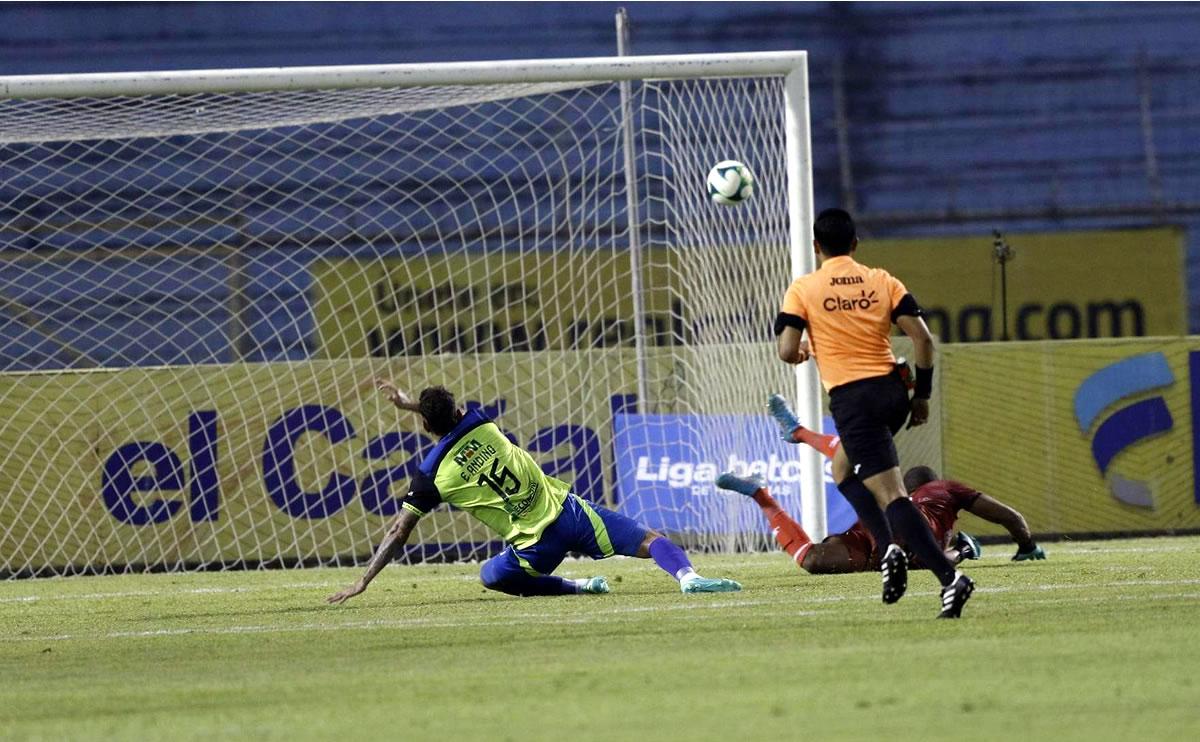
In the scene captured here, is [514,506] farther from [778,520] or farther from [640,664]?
[640,664]

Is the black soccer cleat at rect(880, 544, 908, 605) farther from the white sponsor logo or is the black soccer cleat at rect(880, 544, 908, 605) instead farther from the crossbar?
the crossbar

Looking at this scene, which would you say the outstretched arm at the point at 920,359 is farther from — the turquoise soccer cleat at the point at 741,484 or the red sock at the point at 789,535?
the turquoise soccer cleat at the point at 741,484

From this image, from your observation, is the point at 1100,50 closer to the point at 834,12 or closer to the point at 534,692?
the point at 834,12

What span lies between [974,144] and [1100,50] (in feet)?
6.85

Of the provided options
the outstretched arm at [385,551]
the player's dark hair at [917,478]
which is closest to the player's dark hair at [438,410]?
the outstretched arm at [385,551]

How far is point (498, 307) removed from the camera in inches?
703

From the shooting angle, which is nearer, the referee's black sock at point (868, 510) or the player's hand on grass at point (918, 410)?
the player's hand on grass at point (918, 410)

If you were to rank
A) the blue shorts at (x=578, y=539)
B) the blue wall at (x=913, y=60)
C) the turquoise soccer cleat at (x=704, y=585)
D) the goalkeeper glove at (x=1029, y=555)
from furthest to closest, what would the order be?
the blue wall at (x=913, y=60), the goalkeeper glove at (x=1029, y=555), the blue shorts at (x=578, y=539), the turquoise soccer cleat at (x=704, y=585)

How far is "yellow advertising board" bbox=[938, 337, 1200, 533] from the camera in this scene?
14672 mm

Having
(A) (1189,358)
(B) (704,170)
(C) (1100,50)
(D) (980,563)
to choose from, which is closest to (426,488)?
(D) (980,563)

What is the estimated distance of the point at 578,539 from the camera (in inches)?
360

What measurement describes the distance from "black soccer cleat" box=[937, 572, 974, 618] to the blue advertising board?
5682 mm

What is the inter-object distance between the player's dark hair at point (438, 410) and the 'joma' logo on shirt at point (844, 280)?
2.24 metres

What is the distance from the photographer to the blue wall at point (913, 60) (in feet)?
72.6
